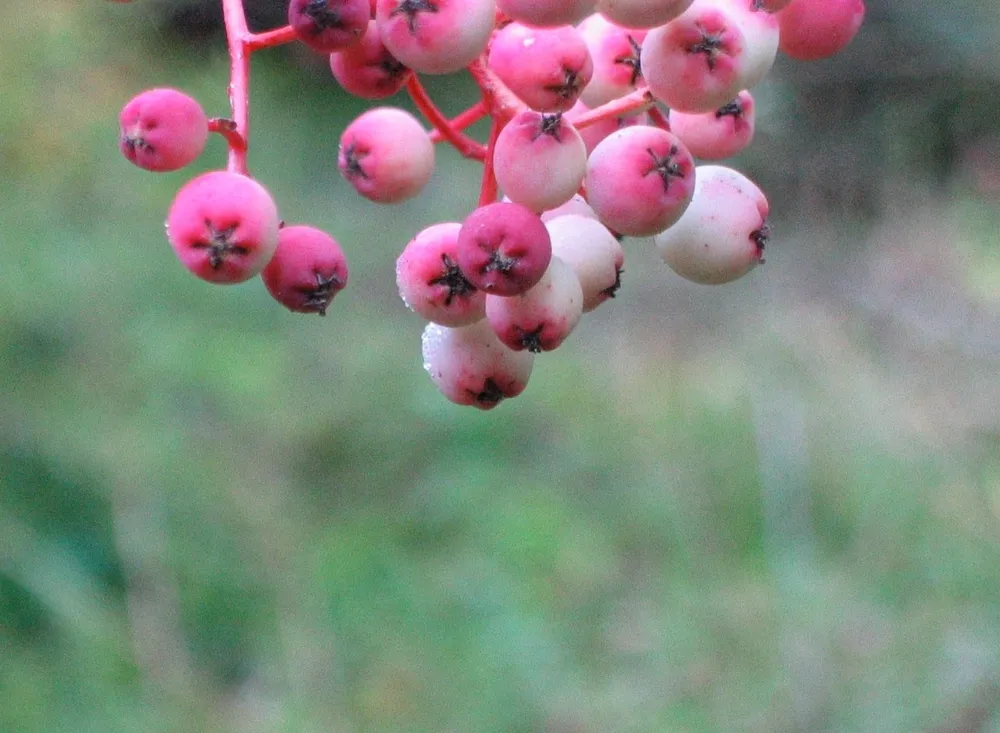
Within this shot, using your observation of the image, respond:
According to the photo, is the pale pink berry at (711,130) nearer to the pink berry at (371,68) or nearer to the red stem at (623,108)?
the red stem at (623,108)

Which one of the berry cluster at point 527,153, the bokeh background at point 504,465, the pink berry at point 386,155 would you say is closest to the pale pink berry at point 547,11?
the berry cluster at point 527,153

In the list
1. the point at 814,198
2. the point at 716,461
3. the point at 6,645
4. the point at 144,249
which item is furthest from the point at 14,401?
the point at 814,198

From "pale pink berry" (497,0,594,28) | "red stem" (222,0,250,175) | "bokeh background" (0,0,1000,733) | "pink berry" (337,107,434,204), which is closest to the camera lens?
"pale pink berry" (497,0,594,28)

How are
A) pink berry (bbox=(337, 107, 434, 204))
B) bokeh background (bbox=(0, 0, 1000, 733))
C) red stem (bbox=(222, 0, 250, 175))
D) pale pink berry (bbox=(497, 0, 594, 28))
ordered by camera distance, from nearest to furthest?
1. pale pink berry (bbox=(497, 0, 594, 28))
2. red stem (bbox=(222, 0, 250, 175))
3. pink berry (bbox=(337, 107, 434, 204))
4. bokeh background (bbox=(0, 0, 1000, 733))

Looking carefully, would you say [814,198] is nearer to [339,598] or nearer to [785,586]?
[785,586]

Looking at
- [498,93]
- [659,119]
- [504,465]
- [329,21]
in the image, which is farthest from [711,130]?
[504,465]

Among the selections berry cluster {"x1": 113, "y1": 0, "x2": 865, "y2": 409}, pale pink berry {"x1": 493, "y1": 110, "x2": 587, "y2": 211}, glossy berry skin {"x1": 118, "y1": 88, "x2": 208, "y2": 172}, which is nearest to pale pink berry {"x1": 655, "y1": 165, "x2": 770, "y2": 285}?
berry cluster {"x1": 113, "y1": 0, "x2": 865, "y2": 409}

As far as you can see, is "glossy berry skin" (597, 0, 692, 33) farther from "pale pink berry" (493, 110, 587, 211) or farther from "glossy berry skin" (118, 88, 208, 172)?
"glossy berry skin" (118, 88, 208, 172)
